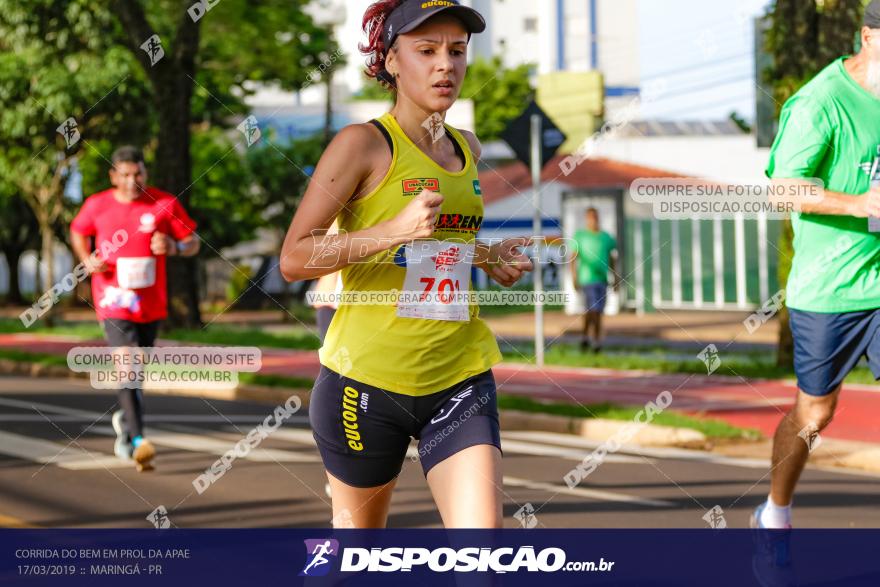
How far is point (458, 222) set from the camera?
377 centimetres

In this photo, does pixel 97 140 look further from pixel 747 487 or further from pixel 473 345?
pixel 473 345

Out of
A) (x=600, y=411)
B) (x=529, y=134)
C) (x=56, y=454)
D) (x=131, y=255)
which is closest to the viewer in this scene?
(x=131, y=255)

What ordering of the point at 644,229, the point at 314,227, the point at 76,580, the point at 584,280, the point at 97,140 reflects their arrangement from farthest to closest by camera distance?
the point at 644,229, the point at 97,140, the point at 584,280, the point at 76,580, the point at 314,227

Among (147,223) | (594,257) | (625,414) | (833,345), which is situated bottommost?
(625,414)

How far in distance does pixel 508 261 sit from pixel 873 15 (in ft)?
6.36

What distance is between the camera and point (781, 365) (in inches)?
588

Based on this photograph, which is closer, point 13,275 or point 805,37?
point 805,37

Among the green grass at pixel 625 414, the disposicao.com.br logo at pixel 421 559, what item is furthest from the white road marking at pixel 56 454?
the disposicao.com.br logo at pixel 421 559

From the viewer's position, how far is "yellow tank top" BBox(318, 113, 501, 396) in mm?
3686

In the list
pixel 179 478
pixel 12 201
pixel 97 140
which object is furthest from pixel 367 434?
pixel 12 201

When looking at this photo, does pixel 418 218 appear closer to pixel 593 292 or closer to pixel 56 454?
pixel 56 454

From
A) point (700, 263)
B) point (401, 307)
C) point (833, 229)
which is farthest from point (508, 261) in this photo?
point (700, 263)

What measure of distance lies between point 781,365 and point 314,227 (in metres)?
12.1

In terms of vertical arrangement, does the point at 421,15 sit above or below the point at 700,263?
below
